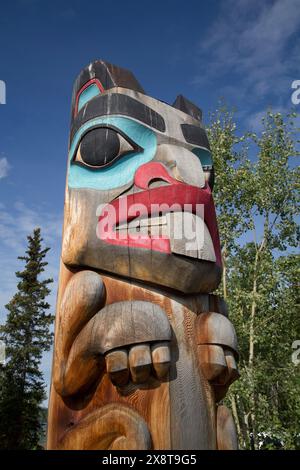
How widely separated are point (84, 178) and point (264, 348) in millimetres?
7836

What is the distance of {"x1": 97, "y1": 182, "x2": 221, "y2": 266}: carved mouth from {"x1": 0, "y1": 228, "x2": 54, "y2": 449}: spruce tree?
40.4 ft

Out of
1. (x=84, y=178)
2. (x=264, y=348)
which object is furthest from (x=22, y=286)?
(x=84, y=178)

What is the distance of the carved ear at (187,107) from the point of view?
448 cm

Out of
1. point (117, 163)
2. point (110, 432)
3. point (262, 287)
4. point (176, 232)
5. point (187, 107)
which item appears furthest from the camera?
point (262, 287)

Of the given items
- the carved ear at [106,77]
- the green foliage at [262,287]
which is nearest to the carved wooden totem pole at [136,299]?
the carved ear at [106,77]

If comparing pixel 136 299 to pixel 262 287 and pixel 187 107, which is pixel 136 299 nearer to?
pixel 187 107

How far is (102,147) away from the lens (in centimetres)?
341

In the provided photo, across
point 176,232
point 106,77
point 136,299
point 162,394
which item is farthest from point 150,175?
point 162,394

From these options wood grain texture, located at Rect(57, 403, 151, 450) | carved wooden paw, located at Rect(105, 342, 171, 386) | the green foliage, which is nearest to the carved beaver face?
carved wooden paw, located at Rect(105, 342, 171, 386)

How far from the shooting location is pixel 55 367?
2953mm

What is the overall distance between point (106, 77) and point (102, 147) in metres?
0.88

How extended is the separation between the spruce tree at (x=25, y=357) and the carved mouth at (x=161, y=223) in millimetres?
12303

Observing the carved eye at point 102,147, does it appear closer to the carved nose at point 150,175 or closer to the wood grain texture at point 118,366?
the carved nose at point 150,175
